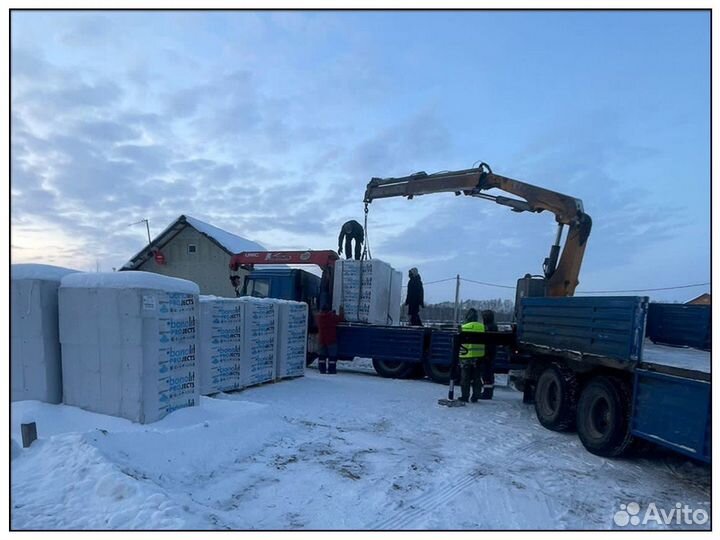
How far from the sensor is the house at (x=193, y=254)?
29.3m

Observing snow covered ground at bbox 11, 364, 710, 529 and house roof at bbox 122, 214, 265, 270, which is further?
house roof at bbox 122, 214, 265, 270

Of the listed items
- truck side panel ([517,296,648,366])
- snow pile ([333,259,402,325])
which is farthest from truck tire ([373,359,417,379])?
truck side panel ([517,296,648,366])

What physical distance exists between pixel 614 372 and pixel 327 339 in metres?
8.53

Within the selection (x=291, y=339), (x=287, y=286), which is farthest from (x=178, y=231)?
(x=291, y=339)

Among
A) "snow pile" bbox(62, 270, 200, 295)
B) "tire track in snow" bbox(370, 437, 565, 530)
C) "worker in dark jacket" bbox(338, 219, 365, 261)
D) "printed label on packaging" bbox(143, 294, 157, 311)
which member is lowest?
"tire track in snow" bbox(370, 437, 565, 530)

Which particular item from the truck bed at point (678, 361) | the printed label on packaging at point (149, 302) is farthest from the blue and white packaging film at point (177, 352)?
the truck bed at point (678, 361)

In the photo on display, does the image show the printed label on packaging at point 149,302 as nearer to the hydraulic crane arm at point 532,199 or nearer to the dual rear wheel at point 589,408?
the dual rear wheel at point 589,408

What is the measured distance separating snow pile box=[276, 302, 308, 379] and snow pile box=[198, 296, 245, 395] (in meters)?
1.58

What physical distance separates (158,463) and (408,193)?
9.97 metres

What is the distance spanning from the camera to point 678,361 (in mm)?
6211

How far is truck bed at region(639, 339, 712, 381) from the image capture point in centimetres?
528

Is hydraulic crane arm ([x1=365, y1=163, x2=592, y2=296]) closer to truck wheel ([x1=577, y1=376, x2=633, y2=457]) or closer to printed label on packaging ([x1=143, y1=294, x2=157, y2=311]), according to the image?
truck wheel ([x1=577, y1=376, x2=633, y2=457])

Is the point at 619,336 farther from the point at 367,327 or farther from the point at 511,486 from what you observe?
the point at 367,327

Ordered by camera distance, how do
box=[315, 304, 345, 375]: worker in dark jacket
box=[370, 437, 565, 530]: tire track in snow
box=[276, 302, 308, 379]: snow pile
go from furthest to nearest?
box=[315, 304, 345, 375]: worker in dark jacket → box=[276, 302, 308, 379]: snow pile → box=[370, 437, 565, 530]: tire track in snow
